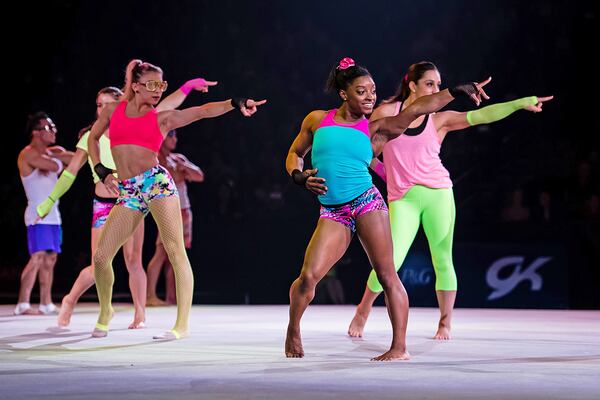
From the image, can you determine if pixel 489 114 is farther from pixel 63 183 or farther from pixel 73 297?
pixel 73 297

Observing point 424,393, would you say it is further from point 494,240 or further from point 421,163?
point 494,240

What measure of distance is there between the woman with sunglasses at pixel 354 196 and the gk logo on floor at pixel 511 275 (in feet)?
17.8

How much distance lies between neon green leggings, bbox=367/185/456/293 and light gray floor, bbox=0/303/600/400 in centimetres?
43

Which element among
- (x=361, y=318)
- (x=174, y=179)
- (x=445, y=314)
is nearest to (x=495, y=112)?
(x=445, y=314)

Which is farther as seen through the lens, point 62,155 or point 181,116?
point 62,155

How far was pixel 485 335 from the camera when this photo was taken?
21.4 feet

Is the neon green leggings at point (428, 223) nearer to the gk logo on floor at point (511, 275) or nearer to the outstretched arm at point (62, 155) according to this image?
the gk logo on floor at point (511, 275)

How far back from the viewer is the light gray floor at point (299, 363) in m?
3.66

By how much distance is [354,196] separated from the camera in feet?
16.0

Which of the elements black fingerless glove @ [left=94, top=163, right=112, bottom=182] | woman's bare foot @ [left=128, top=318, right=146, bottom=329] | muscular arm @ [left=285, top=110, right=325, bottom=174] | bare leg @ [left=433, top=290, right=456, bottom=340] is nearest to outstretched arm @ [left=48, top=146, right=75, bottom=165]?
woman's bare foot @ [left=128, top=318, right=146, bottom=329]

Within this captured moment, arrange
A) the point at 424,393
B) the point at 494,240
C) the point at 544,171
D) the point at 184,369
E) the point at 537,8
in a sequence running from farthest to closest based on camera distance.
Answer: the point at 537,8 → the point at 544,171 → the point at 494,240 → the point at 184,369 → the point at 424,393

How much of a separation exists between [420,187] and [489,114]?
0.64m

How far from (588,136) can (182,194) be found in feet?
18.1

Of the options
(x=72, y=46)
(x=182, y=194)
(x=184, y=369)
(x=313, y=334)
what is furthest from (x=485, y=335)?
(x=72, y=46)
